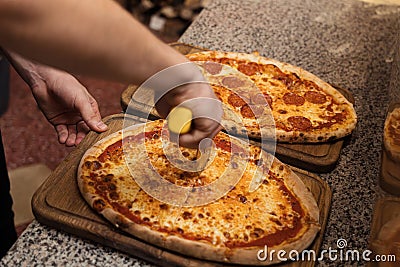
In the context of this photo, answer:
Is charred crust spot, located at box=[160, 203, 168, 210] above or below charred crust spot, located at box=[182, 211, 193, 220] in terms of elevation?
below

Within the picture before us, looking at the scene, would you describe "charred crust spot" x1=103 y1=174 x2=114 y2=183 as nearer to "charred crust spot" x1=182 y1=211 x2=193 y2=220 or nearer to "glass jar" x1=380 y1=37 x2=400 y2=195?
"charred crust spot" x1=182 y1=211 x2=193 y2=220

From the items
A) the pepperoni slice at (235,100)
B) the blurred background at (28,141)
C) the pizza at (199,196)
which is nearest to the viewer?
the pizza at (199,196)

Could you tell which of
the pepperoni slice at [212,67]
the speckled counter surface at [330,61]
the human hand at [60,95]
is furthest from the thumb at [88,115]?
the pepperoni slice at [212,67]

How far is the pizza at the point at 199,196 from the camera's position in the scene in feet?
3.60

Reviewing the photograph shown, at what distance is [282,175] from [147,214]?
0.36 metres

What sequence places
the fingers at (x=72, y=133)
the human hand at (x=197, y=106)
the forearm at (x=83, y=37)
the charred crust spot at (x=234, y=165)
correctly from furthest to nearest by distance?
1. the fingers at (x=72, y=133)
2. the charred crust spot at (x=234, y=165)
3. the human hand at (x=197, y=106)
4. the forearm at (x=83, y=37)

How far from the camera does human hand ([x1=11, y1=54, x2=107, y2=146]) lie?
1.42 meters

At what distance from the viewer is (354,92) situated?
174 centimetres

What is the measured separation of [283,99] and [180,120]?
68 centimetres

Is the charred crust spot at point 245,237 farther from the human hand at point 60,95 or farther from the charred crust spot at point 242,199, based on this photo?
the human hand at point 60,95

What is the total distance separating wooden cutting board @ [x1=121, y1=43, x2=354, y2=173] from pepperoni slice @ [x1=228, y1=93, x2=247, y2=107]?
187mm

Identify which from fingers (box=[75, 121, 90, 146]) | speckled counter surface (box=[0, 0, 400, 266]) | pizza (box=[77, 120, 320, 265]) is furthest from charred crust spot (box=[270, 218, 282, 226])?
fingers (box=[75, 121, 90, 146])

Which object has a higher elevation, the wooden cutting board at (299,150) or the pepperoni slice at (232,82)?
the wooden cutting board at (299,150)

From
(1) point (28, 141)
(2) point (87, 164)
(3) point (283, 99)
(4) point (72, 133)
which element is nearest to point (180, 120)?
(2) point (87, 164)
